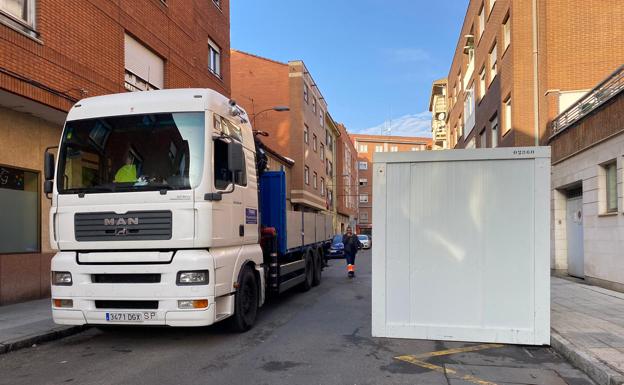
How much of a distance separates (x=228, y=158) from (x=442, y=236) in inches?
110

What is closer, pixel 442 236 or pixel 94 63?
pixel 442 236

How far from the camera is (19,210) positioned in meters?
10.3

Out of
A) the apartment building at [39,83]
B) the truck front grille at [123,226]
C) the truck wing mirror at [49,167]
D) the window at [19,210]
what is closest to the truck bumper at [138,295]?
the truck front grille at [123,226]

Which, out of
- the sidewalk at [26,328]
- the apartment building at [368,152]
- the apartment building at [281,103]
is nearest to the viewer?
the sidewalk at [26,328]

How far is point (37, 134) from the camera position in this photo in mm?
10680

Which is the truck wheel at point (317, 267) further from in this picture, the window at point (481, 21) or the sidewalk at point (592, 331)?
the window at point (481, 21)

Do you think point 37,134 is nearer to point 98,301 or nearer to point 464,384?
point 98,301

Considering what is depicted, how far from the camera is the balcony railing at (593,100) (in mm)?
11578

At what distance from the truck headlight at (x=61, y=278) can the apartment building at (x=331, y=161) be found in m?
44.0

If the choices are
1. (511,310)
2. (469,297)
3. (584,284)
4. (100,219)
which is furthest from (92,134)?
(584,284)

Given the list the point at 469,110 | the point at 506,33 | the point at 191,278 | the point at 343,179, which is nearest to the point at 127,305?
the point at 191,278

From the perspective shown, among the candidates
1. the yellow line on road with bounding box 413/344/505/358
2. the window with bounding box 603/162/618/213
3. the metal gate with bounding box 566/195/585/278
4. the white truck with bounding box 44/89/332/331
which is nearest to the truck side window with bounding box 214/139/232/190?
the white truck with bounding box 44/89/332/331

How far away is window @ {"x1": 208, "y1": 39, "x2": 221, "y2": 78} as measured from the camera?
1831cm

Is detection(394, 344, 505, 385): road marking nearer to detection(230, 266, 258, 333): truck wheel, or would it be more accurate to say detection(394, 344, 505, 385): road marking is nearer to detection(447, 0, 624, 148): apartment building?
detection(230, 266, 258, 333): truck wheel
